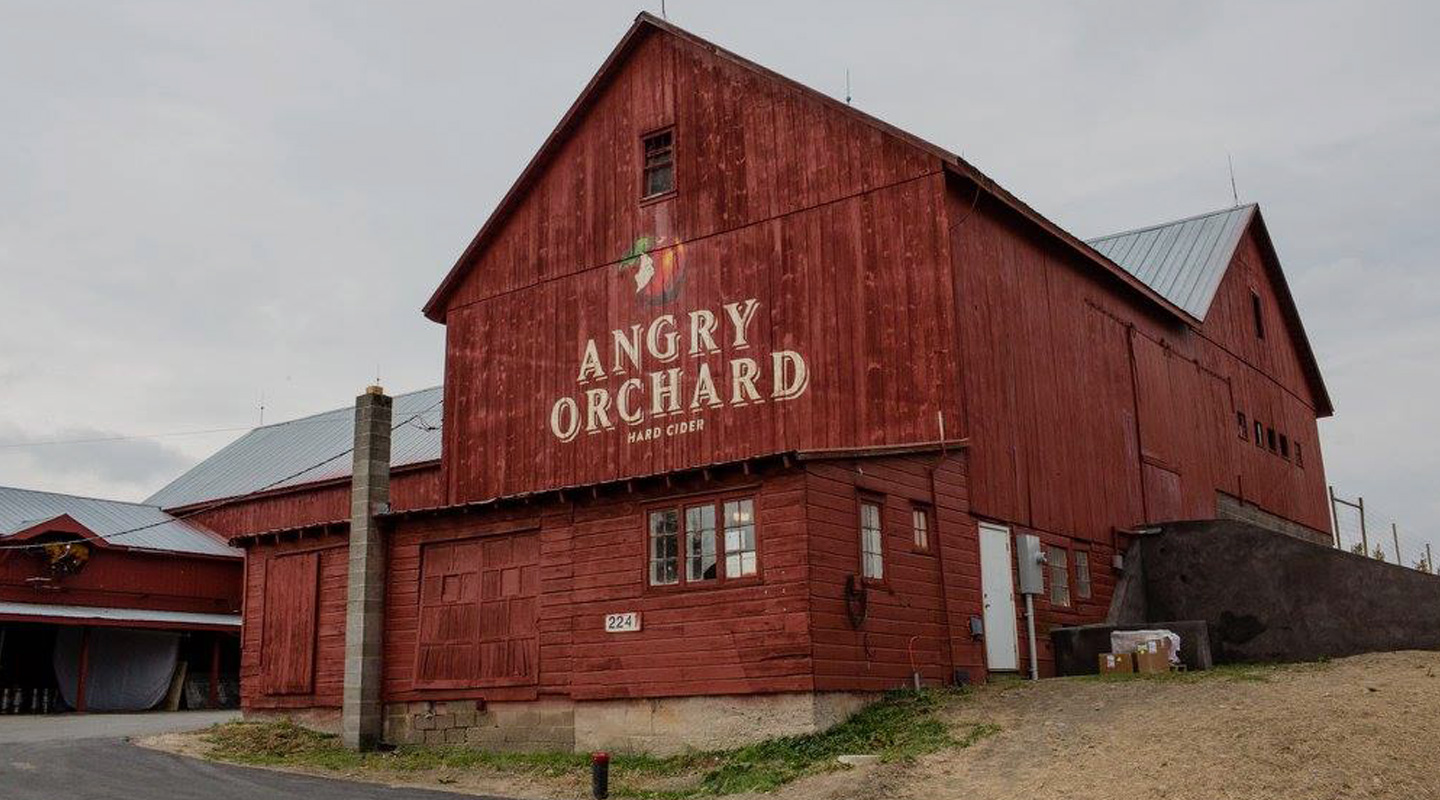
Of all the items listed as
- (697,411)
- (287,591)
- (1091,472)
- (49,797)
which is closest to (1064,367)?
(1091,472)

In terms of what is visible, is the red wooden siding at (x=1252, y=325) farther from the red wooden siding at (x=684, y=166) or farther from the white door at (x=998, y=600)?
the red wooden siding at (x=684, y=166)

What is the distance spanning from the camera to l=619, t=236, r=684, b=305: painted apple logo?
25344 mm

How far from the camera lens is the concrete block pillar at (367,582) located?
2317 cm

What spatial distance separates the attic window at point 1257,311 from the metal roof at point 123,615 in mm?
31085

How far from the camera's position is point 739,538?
18875 mm

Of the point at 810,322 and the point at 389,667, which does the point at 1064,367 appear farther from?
the point at 389,667

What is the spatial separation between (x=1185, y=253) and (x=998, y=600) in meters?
16.3

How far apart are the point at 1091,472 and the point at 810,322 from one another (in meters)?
6.94

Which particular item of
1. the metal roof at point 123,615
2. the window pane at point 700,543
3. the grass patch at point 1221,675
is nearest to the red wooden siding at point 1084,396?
the grass patch at point 1221,675

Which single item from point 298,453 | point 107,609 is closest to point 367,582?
point 107,609

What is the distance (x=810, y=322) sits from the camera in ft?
76.4

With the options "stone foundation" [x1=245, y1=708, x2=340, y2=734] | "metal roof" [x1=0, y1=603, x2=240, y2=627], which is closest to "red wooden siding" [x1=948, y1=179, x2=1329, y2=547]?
"stone foundation" [x1=245, y1=708, x2=340, y2=734]

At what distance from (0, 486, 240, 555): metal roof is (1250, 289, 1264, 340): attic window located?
103 ft

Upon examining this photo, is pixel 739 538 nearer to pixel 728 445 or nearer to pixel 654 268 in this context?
pixel 728 445
